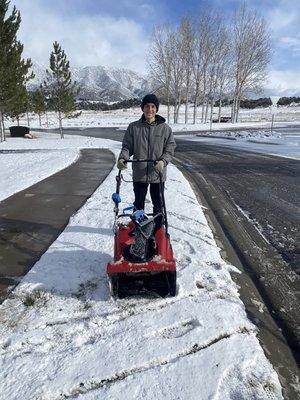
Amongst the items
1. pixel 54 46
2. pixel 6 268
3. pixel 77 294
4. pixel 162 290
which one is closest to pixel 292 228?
pixel 162 290

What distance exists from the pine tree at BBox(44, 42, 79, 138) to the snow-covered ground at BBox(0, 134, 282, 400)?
31419 mm

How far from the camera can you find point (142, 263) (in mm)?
3637

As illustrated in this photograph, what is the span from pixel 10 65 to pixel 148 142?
1050 inches

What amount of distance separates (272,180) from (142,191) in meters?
6.61

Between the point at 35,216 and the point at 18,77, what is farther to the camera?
the point at 18,77

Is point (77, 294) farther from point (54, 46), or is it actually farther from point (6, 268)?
point (54, 46)

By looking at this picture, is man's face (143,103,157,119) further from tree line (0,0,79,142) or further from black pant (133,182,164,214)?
tree line (0,0,79,142)

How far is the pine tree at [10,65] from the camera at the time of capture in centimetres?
2636

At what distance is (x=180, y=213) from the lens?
22.7ft

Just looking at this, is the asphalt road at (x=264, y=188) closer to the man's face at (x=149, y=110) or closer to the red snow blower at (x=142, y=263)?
the red snow blower at (x=142, y=263)

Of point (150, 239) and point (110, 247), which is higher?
point (150, 239)

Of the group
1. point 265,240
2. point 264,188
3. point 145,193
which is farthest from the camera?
point 264,188

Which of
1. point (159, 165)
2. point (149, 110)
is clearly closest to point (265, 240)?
point (159, 165)

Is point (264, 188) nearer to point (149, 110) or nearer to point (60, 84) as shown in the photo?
point (149, 110)
